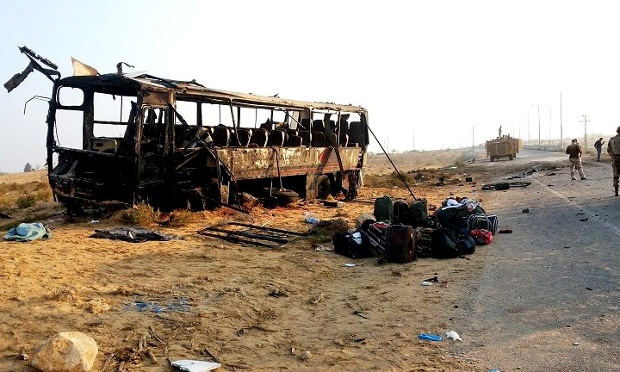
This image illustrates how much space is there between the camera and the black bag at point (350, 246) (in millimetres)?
8133

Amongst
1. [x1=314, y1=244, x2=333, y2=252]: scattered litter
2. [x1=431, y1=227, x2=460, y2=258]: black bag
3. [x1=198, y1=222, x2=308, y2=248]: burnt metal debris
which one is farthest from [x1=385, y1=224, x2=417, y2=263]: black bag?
[x1=198, y1=222, x2=308, y2=248]: burnt metal debris

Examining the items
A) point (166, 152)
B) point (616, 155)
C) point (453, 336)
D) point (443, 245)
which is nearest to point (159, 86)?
point (166, 152)

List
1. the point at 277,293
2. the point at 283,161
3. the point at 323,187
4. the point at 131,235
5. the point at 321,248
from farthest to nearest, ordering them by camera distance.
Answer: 1. the point at 323,187
2. the point at 283,161
3. the point at 131,235
4. the point at 321,248
5. the point at 277,293

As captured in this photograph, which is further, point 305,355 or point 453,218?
point 453,218

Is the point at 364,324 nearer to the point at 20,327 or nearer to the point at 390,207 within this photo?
the point at 20,327

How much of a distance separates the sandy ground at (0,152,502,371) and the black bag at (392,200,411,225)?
6.05ft

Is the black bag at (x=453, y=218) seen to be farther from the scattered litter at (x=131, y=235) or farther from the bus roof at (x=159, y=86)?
the bus roof at (x=159, y=86)

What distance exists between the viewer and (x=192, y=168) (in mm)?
11828

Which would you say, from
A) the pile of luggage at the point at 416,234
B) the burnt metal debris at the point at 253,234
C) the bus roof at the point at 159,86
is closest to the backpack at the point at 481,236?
the pile of luggage at the point at 416,234

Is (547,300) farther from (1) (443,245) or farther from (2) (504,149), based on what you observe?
(2) (504,149)

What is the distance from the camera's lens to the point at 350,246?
8.24m

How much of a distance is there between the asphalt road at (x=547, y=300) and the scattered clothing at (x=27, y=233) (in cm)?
665

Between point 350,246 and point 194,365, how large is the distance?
4.62m

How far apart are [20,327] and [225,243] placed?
479 cm
